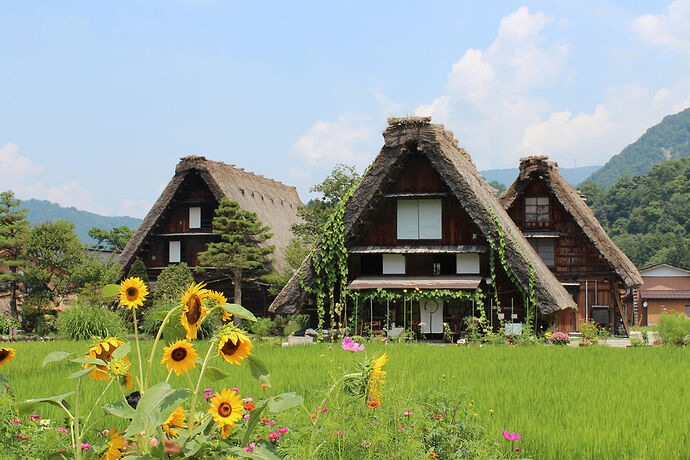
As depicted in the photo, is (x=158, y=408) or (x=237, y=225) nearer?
(x=158, y=408)

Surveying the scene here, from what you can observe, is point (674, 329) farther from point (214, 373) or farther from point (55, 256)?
point (55, 256)

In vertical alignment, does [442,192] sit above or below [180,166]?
below

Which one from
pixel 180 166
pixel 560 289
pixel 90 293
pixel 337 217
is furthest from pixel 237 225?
pixel 560 289

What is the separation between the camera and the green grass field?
5227 mm

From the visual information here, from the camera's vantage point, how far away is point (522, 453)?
4902 mm

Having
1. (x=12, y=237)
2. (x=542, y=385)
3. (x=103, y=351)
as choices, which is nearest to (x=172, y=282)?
(x=12, y=237)

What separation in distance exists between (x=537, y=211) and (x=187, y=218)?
13.8 m

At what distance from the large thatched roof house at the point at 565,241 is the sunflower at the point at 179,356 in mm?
22263

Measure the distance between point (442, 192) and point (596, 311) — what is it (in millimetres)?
9578

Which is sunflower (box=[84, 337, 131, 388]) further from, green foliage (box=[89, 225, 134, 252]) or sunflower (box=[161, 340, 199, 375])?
green foliage (box=[89, 225, 134, 252])

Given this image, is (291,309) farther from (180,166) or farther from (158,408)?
(158,408)

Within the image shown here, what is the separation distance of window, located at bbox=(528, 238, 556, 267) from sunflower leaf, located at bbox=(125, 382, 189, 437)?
23.2 meters

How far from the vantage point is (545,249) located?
24.9 metres

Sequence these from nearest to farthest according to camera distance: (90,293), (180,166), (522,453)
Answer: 1. (522,453)
2. (90,293)
3. (180,166)
